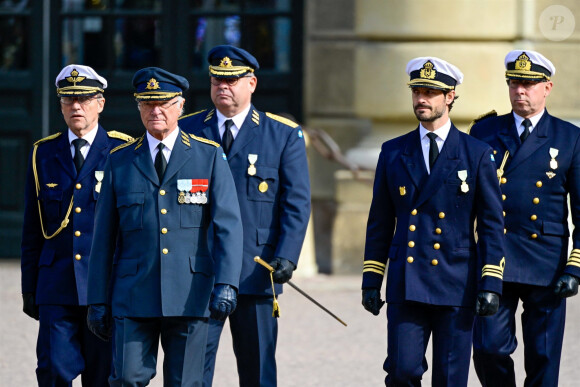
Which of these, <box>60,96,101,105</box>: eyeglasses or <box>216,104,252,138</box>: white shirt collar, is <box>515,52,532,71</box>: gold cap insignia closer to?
<box>216,104,252,138</box>: white shirt collar

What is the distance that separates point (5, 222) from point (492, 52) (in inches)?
198

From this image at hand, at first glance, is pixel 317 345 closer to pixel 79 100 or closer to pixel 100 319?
pixel 79 100

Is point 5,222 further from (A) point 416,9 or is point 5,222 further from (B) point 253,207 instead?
(B) point 253,207

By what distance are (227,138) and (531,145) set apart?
5.04 ft

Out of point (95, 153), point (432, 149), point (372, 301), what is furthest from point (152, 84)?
point (372, 301)

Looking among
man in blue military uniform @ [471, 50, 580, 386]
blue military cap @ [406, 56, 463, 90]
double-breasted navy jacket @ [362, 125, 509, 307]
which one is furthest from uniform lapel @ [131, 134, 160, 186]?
man in blue military uniform @ [471, 50, 580, 386]

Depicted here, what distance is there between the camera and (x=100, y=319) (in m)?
5.86

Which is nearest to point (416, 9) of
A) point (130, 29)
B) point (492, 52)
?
point (492, 52)

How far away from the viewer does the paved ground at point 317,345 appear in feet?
26.4

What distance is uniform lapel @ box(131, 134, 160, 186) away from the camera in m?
5.88

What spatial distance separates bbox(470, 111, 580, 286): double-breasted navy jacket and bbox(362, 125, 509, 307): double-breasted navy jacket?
25.1 inches

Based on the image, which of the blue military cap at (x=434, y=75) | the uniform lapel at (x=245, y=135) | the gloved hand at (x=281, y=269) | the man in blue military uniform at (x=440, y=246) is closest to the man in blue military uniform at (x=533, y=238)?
the man in blue military uniform at (x=440, y=246)

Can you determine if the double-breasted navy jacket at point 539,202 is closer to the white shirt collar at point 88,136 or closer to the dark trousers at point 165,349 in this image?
the dark trousers at point 165,349

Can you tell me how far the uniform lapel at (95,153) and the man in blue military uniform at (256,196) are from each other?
1.43 feet
